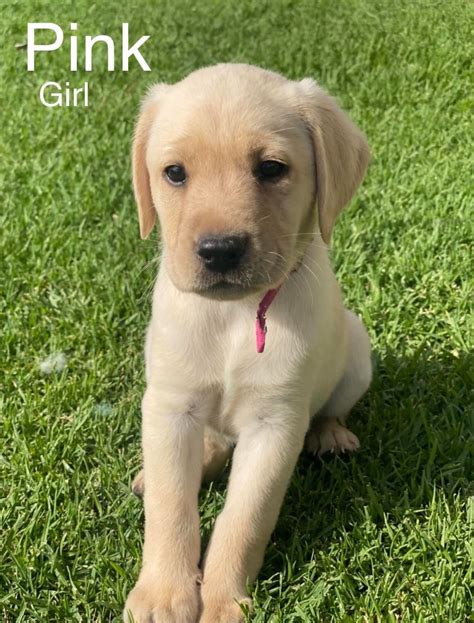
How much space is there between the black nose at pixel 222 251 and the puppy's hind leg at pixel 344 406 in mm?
1162

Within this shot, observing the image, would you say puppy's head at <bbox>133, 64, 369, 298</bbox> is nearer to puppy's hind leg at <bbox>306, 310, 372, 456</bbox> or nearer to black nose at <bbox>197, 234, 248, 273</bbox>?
black nose at <bbox>197, 234, 248, 273</bbox>

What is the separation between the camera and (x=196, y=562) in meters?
2.70

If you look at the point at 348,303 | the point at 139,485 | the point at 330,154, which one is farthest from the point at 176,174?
the point at 348,303

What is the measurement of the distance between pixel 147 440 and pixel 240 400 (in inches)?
13.5

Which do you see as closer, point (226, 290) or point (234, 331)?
point (226, 290)

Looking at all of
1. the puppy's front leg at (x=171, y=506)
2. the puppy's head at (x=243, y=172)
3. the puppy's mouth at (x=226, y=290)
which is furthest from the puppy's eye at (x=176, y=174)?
the puppy's front leg at (x=171, y=506)

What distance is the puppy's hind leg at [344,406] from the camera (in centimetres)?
324

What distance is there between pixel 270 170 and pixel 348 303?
1.89 m

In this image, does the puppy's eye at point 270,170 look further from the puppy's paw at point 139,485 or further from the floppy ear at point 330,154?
the puppy's paw at point 139,485

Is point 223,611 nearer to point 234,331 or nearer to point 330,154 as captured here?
point 234,331

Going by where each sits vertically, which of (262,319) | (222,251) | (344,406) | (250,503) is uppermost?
(222,251)

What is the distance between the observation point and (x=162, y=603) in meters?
2.58

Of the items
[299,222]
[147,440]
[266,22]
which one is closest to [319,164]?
[299,222]

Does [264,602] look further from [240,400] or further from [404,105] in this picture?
[404,105]
